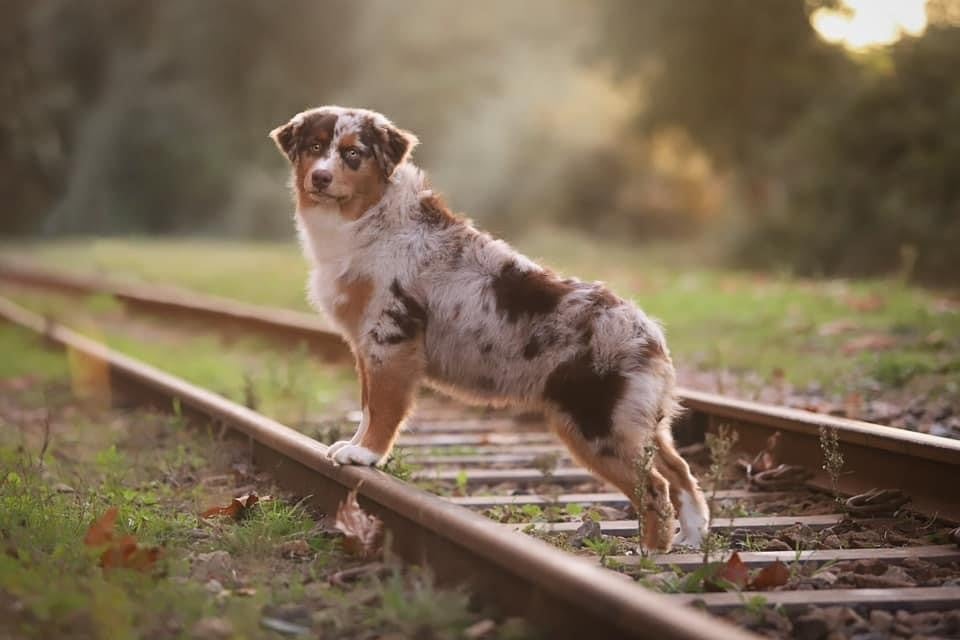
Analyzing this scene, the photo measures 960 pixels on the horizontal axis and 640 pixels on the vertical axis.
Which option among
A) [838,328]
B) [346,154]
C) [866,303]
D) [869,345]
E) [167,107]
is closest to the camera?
[346,154]

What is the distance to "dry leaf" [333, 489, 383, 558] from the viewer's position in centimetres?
412

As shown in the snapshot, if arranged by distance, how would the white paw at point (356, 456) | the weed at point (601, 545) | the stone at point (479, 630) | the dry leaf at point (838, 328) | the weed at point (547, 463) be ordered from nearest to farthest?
the stone at point (479, 630), the weed at point (601, 545), the white paw at point (356, 456), the weed at point (547, 463), the dry leaf at point (838, 328)

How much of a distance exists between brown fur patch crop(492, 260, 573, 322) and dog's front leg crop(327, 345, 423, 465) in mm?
433

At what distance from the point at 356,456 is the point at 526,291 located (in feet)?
3.12


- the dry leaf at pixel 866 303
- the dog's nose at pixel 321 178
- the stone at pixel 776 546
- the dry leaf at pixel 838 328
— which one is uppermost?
the dog's nose at pixel 321 178

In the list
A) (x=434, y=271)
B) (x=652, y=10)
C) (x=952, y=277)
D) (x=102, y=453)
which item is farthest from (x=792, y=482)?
(x=652, y=10)

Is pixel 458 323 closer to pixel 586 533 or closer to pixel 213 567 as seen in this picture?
pixel 586 533

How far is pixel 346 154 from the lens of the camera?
5098 millimetres

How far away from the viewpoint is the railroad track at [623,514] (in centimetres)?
325

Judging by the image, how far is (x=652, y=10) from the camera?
21.6 metres

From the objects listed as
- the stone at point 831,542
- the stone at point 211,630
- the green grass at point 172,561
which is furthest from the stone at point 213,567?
the stone at point 831,542

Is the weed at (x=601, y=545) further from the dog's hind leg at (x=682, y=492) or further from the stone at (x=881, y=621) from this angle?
the stone at (x=881, y=621)

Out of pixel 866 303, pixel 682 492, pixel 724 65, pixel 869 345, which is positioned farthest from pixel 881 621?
pixel 724 65

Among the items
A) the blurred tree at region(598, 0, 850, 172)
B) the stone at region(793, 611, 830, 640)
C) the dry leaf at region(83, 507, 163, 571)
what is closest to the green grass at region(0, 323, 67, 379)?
the dry leaf at region(83, 507, 163, 571)
